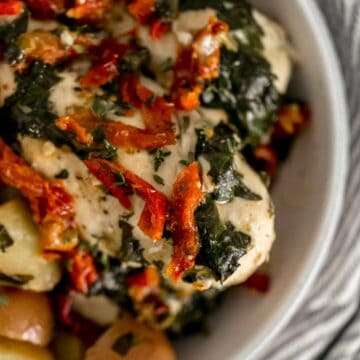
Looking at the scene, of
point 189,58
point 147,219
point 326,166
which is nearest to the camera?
point 147,219

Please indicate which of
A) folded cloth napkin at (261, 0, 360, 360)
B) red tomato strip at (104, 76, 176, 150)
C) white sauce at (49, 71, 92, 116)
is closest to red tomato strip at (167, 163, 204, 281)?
red tomato strip at (104, 76, 176, 150)

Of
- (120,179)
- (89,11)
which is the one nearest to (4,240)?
(120,179)

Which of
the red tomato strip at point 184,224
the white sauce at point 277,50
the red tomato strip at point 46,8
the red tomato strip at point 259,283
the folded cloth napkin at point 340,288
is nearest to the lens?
the red tomato strip at point 184,224

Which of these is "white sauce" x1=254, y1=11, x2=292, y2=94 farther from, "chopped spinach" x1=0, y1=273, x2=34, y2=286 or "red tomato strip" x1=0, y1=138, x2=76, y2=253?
"chopped spinach" x1=0, y1=273, x2=34, y2=286

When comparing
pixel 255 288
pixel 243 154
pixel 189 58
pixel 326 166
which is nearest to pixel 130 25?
pixel 189 58

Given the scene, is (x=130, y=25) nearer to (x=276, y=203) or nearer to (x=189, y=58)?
(x=189, y=58)

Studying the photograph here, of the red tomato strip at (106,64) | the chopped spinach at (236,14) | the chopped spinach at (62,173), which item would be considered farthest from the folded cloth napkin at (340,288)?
the chopped spinach at (62,173)

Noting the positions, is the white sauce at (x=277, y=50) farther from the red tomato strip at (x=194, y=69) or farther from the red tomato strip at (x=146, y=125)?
the red tomato strip at (x=146, y=125)
